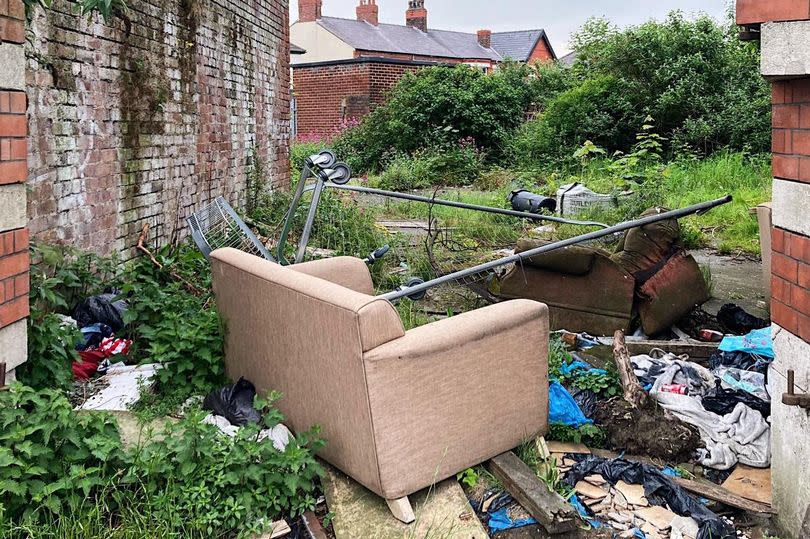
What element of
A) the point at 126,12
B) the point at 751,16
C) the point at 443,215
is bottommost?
the point at 443,215

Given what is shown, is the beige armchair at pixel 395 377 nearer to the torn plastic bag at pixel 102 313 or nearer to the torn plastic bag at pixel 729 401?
the torn plastic bag at pixel 729 401

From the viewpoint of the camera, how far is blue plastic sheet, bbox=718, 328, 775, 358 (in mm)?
4996

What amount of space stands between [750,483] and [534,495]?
1162 millimetres

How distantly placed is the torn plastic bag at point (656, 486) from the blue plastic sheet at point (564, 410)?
0.29 meters

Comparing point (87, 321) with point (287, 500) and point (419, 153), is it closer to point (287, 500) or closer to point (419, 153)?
point (287, 500)

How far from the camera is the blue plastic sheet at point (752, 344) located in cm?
500

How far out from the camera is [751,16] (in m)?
2.87

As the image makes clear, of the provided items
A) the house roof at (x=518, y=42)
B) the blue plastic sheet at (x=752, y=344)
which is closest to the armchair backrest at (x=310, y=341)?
the blue plastic sheet at (x=752, y=344)

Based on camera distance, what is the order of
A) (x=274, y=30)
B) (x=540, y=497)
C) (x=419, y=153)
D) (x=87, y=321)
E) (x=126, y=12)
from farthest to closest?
(x=419, y=153)
(x=274, y=30)
(x=126, y=12)
(x=87, y=321)
(x=540, y=497)

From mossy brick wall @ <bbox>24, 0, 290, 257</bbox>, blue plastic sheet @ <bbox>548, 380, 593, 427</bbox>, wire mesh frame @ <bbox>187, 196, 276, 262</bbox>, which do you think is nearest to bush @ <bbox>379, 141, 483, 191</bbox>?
mossy brick wall @ <bbox>24, 0, 290, 257</bbox>

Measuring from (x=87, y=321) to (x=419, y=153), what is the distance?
14339 millimetres

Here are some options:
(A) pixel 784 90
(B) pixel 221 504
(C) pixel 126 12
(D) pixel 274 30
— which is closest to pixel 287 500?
(B) pixel 221 504

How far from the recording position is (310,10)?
33.9 meters

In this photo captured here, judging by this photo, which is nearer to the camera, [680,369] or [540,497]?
[540,497]
